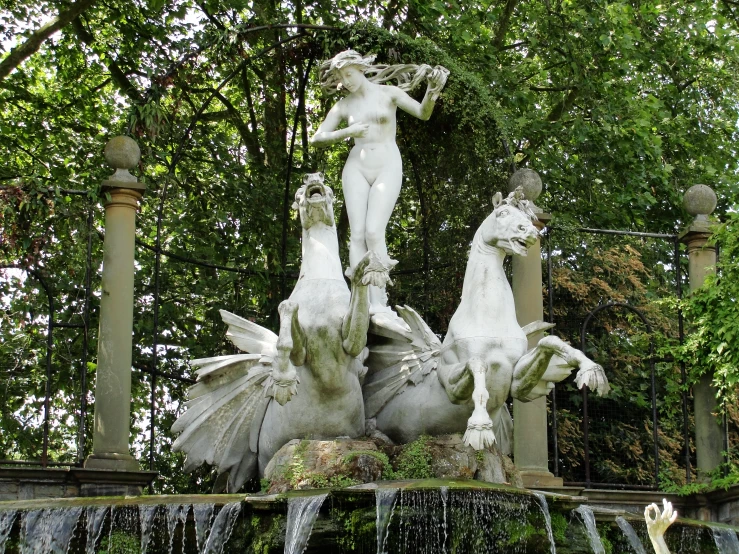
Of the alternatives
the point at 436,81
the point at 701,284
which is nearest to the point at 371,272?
the point at 436,81

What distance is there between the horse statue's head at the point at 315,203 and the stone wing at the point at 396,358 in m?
0.84

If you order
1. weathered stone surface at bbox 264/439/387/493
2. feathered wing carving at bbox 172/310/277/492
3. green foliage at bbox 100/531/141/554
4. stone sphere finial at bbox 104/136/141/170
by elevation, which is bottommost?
green foliage at bbox 100/531/141/554

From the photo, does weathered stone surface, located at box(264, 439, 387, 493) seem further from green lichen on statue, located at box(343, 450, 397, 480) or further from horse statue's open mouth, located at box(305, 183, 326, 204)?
horse statue's open mouth, located at box(305, 183, 326, 204)

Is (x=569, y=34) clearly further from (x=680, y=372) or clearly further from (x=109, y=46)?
(x=109, y=46)

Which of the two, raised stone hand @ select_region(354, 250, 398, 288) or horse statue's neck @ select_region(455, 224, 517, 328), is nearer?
raised stone hand @ select_region(354, 250, 398, 288)

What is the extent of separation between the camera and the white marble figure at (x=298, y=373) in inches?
318

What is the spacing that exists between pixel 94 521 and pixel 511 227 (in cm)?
340

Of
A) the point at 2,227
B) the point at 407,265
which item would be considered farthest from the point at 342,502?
the point at 407,265

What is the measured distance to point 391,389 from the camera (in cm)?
891

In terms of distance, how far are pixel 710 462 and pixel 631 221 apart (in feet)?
14.4

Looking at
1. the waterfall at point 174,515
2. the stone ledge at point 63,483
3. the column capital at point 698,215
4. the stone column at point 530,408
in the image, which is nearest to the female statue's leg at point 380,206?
the stone column at point 530,408

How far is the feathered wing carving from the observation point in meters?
9.18

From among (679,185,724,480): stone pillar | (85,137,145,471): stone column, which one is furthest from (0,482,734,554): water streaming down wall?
(679,185,724,480): stone pillar

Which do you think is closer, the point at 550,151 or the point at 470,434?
the point at 470,434
